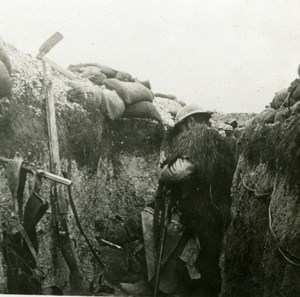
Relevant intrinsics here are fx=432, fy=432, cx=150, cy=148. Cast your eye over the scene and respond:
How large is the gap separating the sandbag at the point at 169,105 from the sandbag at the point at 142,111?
8 centimetres

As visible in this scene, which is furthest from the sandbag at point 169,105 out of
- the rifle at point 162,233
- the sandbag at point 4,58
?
the sandbag at point 4,58

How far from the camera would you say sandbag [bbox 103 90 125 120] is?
9.45 ft

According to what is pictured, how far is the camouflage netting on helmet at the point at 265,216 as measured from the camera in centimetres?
200

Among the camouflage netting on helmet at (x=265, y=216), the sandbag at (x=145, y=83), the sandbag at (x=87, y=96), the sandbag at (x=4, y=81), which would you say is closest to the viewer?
the camouflage netting on helmet at (x=265, y=216)

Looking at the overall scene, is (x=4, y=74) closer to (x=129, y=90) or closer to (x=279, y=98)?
(x=129, y=90)

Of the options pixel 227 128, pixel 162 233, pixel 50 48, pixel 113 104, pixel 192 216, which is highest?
pixel 50 48

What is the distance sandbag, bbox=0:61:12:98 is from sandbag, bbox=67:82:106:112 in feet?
1.55

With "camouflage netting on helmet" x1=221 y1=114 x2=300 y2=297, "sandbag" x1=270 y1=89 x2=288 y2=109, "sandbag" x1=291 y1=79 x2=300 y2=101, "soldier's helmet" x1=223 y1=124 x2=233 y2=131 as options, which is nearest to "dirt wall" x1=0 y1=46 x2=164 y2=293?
"soldier's helmet" x1=223 y1=124 x2=233 y2=131

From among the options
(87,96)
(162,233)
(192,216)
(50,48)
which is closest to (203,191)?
(192,216)

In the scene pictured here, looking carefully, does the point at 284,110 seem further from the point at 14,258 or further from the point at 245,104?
the point at 14,258

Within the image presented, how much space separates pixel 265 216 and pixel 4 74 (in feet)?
4.97

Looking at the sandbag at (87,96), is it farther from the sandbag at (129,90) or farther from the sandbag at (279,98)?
the sandbag at (279,98)

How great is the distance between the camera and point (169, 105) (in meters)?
2.93

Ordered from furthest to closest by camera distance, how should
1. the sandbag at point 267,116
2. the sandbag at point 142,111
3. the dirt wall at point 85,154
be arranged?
the sandbag at point 142,111 < the sandbag at point 267,116 < the dirt wall at point 85,154
